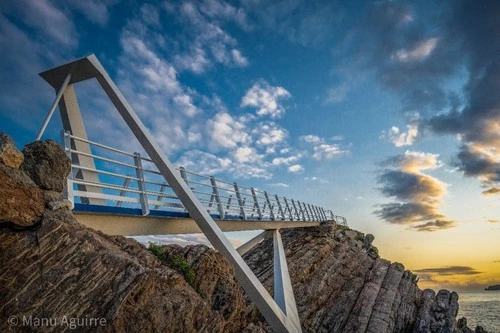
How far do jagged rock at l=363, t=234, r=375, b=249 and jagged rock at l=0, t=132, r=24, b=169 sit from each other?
108ft

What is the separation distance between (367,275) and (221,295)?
57.5ft

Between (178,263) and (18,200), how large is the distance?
456cm

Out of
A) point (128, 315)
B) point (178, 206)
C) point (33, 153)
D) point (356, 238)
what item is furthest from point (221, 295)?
point (356, 238)

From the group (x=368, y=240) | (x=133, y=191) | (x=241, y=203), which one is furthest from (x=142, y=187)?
(x=368, y=240)

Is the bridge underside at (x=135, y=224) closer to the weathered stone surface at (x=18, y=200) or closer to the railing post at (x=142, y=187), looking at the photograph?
the railing post at (x=142, y=187)

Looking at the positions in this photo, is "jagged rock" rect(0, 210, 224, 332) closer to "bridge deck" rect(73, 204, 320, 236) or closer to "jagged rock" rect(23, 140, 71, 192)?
"jagged rock" rect(23, 140, 71, 192)

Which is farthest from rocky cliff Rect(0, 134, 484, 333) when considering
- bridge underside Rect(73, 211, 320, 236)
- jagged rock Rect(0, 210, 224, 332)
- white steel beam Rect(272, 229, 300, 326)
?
white steel beam Rect(272, 229, 300, 326)

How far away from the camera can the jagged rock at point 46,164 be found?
6.17 metres

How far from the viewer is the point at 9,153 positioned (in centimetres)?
569

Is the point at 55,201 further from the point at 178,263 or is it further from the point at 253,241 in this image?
the point at 253,241

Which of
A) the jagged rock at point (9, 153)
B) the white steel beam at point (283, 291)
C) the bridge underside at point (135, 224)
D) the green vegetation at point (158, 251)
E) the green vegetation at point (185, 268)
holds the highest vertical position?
the jagged rock at point (9, 153)

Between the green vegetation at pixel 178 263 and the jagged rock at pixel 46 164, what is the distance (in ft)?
11.5

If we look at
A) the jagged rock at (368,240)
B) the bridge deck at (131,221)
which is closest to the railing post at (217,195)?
the bridge deck at (131,221)

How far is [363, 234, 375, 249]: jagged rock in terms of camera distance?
34.5 metres
